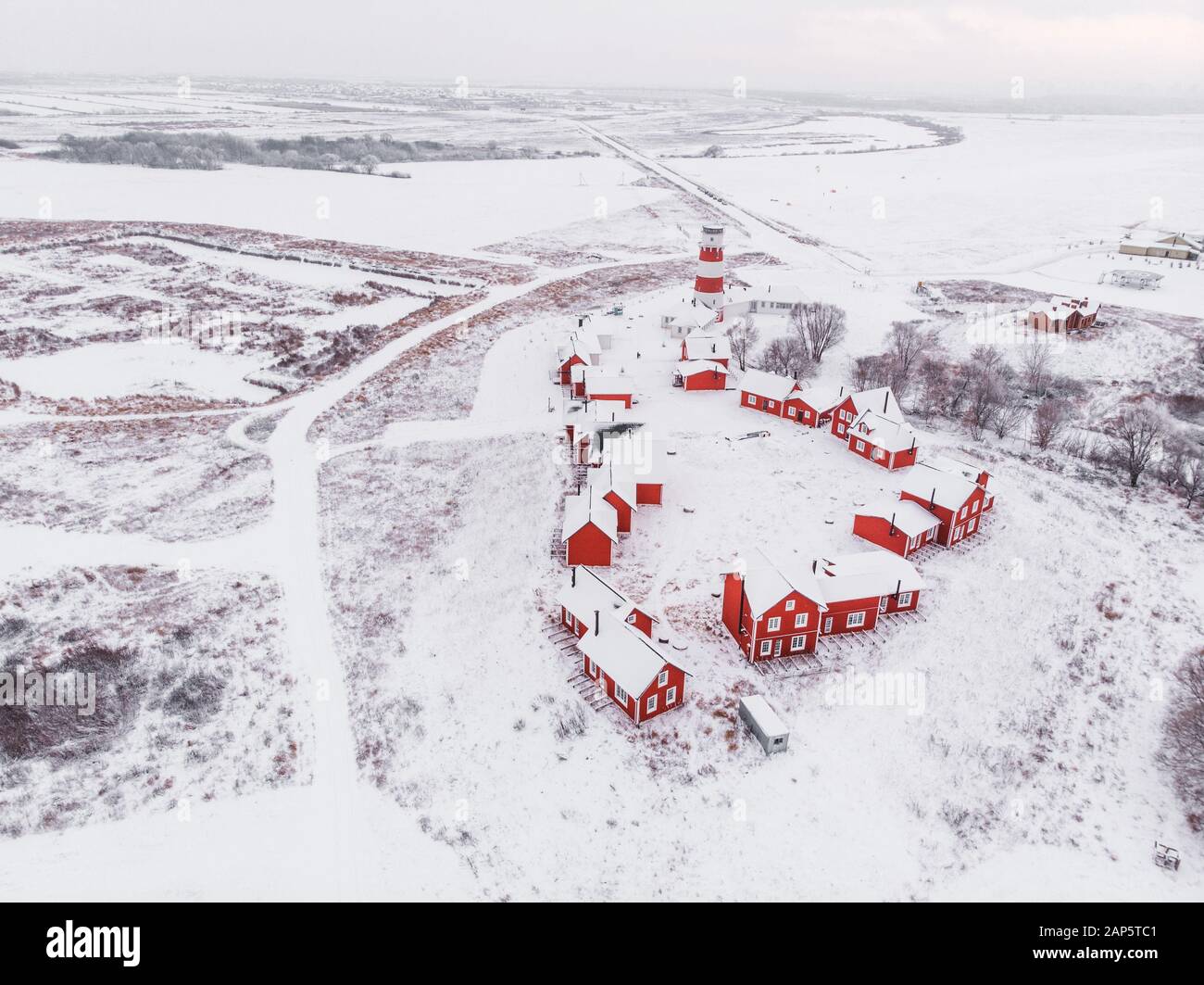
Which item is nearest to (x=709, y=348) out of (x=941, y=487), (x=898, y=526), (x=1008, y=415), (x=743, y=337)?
(x=743, y=337)

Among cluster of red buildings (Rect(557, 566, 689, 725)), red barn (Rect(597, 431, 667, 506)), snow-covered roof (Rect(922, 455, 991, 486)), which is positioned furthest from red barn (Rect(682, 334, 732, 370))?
cluster of red buildings (Rect(557, 566, 689, 725))

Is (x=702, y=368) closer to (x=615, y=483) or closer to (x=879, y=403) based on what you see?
(x=879, y=403)

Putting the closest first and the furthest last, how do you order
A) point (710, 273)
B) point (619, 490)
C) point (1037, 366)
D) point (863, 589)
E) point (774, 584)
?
point (774, 584), point (863, 589), point (619, 490), point (1037, 366), point (710, 273)

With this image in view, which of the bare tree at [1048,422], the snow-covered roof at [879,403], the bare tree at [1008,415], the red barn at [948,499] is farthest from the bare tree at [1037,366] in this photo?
the red barn at [948,499]

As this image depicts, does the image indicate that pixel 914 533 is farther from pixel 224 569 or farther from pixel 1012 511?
pixel 224 569

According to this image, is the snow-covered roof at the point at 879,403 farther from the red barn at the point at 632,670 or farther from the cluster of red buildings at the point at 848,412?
the red barn at the point at 632,670

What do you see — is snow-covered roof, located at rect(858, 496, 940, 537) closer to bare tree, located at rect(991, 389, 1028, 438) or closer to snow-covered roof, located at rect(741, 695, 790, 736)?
snow-covered roof, located at rect(741, 695, 790, 736)
